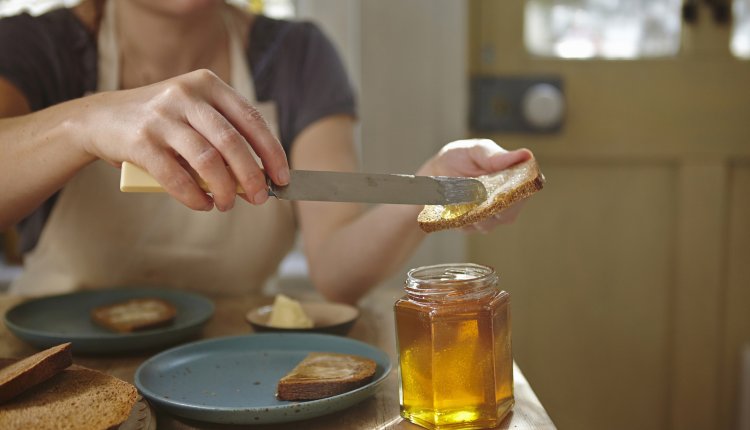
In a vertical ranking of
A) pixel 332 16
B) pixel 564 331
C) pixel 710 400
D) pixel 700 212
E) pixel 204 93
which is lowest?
pixel 710 400

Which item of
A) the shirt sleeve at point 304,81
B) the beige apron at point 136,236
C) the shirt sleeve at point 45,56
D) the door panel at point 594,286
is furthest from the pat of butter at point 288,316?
the door panel at point 594,286

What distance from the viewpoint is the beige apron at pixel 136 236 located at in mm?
1551

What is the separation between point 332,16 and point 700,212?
1.21 metres

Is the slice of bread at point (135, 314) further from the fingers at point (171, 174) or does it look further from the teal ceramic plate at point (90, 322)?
the fingers at point (171, 174)

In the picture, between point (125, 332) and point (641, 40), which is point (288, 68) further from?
point (641, 40)

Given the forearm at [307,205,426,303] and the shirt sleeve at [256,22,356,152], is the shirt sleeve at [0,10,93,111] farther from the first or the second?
the forearm at [307,205,426,303]

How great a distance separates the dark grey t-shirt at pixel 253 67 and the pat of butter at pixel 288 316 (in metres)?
0.59

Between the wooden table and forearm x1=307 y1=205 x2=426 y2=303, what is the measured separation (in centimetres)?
5

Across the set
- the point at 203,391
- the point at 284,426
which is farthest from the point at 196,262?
the point at 284,426

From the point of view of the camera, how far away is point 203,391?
2.83ft

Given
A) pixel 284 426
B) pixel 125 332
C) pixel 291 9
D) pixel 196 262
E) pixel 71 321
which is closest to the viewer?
pixel 284 426

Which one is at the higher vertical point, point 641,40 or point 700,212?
point 641,40

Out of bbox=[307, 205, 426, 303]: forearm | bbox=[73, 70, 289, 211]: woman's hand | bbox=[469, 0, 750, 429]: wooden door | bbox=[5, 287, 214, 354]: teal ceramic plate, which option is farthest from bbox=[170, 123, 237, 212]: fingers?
bbox=[469, 0, 750, 429]: wooden door

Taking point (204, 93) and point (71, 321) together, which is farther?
point (71, 321)
